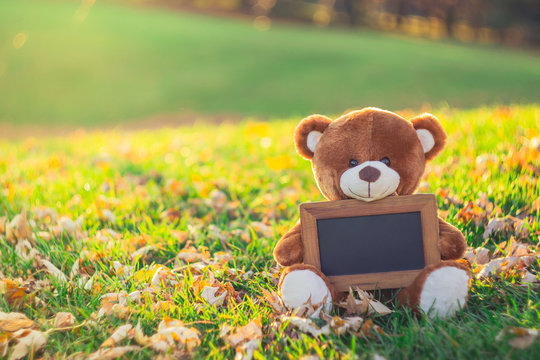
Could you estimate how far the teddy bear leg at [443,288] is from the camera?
1924mm

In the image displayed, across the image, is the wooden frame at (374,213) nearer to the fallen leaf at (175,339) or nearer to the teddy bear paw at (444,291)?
the teddy bear paw at (444,291)

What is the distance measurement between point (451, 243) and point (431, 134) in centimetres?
50

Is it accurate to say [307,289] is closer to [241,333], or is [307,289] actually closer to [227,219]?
[241,333]

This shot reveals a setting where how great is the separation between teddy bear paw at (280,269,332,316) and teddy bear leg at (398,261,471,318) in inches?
16.1

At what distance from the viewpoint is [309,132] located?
217cm

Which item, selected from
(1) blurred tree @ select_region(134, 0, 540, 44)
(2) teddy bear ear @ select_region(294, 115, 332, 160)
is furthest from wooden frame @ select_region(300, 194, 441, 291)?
(1) blurred tree @ select_region(134, 0, 540, 44)

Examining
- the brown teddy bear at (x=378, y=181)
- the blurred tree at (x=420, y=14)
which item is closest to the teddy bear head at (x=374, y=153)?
the brown teddy bear at (x=378, y=181)

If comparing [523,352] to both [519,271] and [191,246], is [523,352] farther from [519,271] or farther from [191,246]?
[191,246]

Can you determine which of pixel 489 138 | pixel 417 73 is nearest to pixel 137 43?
pixel 417 73

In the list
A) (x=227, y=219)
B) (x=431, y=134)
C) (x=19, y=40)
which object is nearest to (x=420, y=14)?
(x=19, y=40)

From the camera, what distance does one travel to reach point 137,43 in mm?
19047

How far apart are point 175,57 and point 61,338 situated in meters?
16.8

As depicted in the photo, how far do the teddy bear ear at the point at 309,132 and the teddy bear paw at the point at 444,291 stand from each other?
2.57 ft

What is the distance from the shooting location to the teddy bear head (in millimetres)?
1944
